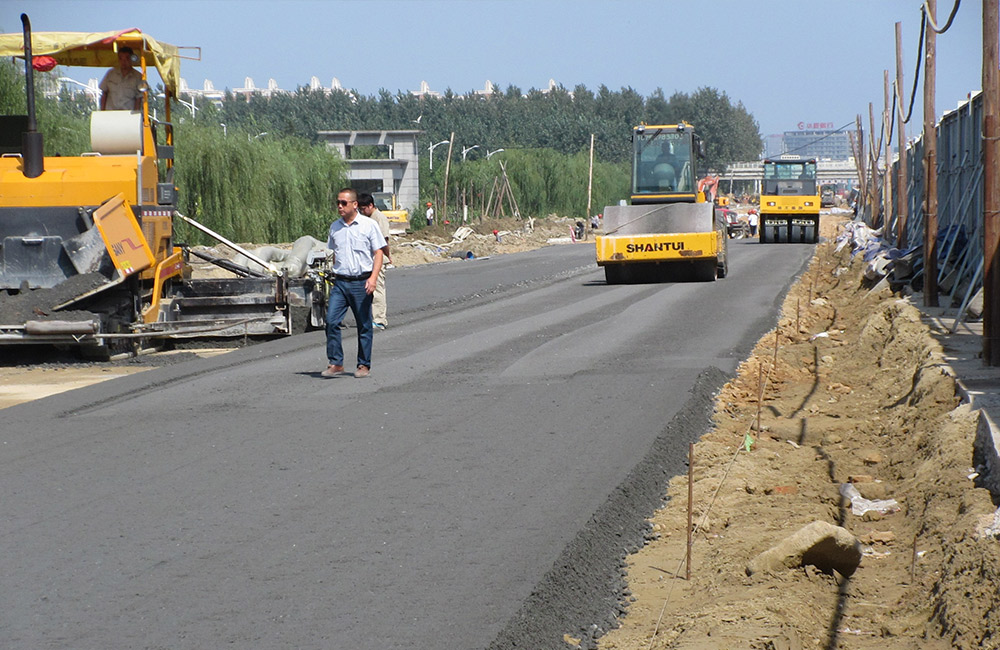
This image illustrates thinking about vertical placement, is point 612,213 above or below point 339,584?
above

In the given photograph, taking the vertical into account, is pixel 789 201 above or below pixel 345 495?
above

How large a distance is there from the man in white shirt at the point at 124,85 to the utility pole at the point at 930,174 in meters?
10.4

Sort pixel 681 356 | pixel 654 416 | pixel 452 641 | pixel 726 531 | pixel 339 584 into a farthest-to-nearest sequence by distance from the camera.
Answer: pixel 681 356, pixel 654 416, pixel 726 531, pixel 339 584, pixel 452 641

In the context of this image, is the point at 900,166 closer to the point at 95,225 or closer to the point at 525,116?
the point at 95,225

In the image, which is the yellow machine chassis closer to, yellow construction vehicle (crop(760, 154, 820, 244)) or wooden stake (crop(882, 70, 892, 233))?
wooden stake (crop(882, 70, 892, 233))

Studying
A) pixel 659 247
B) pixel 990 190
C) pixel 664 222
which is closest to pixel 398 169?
pixel 664 222

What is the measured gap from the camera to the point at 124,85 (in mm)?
13695

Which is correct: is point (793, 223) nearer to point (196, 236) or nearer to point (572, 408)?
point (196, 236)

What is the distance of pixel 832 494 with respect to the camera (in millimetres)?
7145

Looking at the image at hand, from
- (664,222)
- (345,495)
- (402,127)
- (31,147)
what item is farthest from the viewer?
(402,127)

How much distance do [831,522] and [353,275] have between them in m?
5.78

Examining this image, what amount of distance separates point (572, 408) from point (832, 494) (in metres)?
2.67

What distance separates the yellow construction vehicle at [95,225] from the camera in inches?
494

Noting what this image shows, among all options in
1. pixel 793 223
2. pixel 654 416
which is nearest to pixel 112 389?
pixel 654 416
